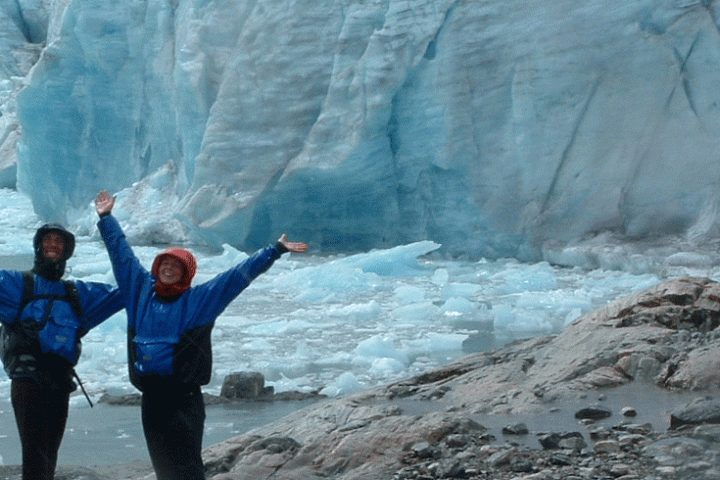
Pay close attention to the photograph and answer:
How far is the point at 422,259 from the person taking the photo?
13.3 metres

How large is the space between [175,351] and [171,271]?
0.63 feet

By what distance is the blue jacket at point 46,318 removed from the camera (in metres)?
2.61

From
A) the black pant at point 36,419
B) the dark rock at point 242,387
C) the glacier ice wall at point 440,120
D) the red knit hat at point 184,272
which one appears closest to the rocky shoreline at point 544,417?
the black pant at point 36,419

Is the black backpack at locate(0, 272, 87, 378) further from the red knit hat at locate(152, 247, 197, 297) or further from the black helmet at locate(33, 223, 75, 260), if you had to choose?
the red knit hat at locate(152, 247, 197, 297)

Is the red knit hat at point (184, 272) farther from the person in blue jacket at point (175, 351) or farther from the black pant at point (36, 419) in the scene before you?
the black pant at point (36, 419)

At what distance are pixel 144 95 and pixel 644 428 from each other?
51.3 feet

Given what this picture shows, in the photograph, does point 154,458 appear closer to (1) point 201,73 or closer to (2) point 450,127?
(2) point 450,127

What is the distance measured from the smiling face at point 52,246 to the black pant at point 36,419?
33 centimetres

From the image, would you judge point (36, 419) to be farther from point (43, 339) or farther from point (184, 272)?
point (184, 272)

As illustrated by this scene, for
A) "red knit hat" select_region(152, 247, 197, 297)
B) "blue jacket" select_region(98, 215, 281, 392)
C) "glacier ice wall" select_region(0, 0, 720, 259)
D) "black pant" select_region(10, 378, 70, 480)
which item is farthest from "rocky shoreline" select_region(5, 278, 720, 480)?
"glacier ice wall" select_region(0, 0, 720, 259)

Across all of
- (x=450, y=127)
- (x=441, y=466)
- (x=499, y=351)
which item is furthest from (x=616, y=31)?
(x=441, y=466)

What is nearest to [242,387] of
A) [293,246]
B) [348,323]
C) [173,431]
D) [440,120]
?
[348,323]

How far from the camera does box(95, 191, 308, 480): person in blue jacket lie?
2.38m

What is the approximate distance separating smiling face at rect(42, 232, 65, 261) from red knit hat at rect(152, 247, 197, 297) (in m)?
0.37
